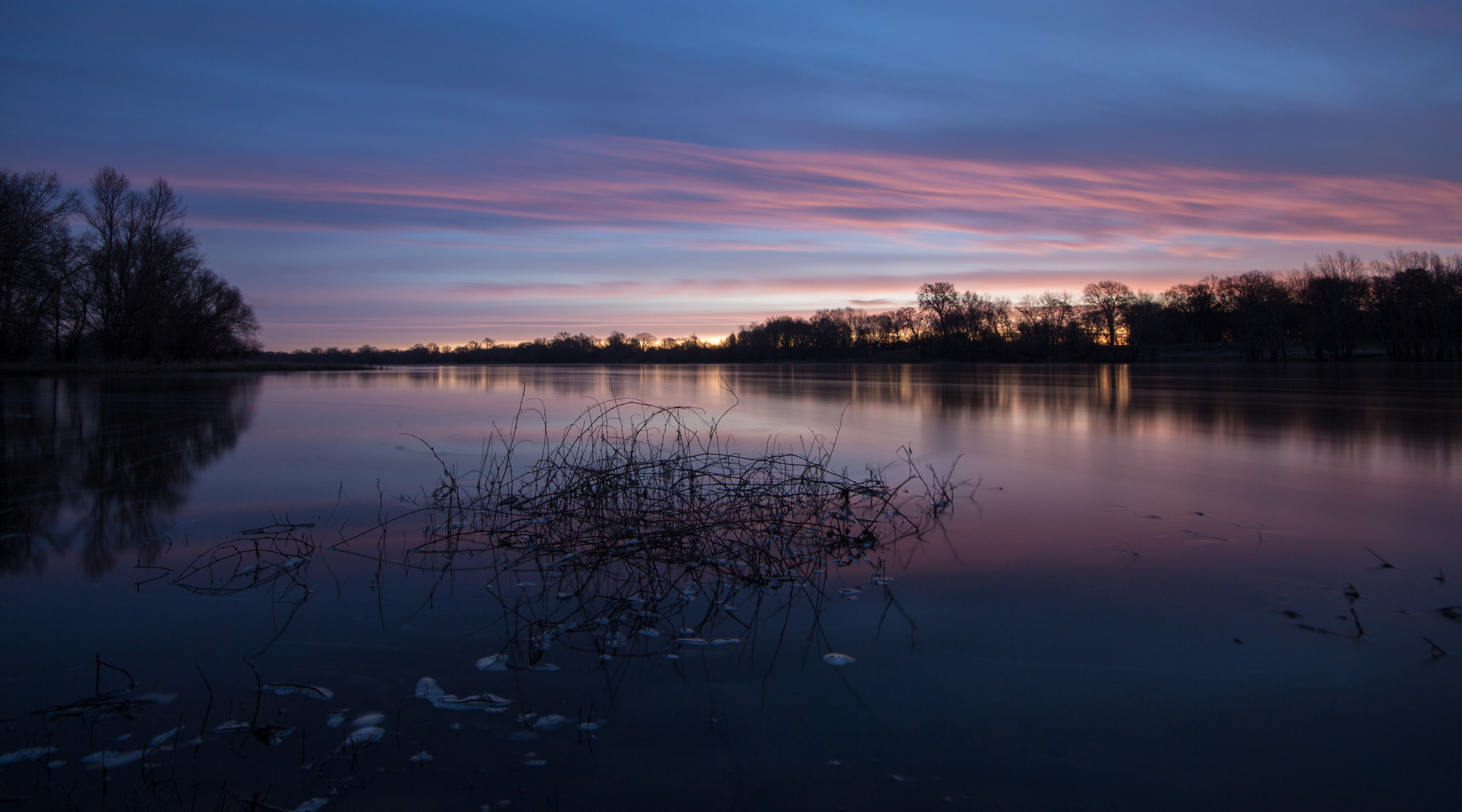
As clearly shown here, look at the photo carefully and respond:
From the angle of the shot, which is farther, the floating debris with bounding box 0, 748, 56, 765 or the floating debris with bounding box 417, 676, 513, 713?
the floating debris with bounding box 417, 676, 513, 713

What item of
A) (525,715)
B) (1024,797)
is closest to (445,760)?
(525,715)

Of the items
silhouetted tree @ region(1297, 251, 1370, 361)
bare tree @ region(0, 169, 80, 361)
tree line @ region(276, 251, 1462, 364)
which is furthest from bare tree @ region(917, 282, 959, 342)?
bare tree @ region(0, 169, 80, 361)

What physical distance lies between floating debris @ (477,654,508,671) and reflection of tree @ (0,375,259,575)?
3.70 metres

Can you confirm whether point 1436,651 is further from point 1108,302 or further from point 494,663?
point 1108,302

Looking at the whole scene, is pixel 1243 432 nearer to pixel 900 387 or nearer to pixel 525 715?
pixel 525 715

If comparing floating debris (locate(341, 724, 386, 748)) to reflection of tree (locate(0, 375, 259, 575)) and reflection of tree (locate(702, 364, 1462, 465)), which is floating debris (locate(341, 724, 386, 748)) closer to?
reflection of tree (locate(0, 375, 259, 575))

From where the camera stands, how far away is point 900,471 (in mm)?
10102

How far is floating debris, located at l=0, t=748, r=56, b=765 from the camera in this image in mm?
2898

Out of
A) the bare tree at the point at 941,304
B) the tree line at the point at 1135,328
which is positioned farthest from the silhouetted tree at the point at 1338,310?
the bare tree at the point at 941,304

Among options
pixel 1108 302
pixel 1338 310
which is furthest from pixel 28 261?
pixel 1108 302

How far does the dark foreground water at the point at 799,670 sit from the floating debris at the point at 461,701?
0.03 m

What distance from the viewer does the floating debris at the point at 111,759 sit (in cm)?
288

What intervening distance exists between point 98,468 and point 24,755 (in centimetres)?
905

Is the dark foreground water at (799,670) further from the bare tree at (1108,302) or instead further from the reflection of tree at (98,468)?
the bare tree at (1108,302)
